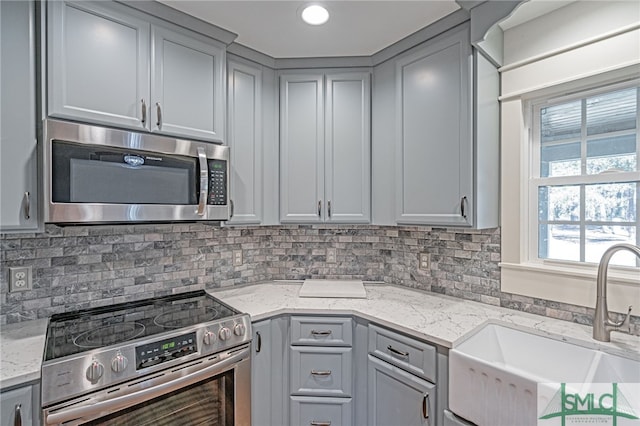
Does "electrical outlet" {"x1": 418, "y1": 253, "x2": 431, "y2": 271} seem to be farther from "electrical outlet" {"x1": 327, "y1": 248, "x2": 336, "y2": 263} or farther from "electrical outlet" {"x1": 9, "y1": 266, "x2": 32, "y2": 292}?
"electrical outlet" {"x1": 9, "y1": 266, "x2": 32, "y2": 292}

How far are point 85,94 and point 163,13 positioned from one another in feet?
1.81

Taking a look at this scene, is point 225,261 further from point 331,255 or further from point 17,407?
point 17,407

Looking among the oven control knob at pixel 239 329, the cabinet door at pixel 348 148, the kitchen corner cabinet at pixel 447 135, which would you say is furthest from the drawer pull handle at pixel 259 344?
the kitchen corner cabinet at pixel 447 135

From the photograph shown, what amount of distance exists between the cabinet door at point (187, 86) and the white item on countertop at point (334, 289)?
1030mm

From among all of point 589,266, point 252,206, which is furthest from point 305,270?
point 589,266

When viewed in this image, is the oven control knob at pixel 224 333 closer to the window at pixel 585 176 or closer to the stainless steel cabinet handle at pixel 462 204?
the stainless steel cabinet handle at pixel 462 204

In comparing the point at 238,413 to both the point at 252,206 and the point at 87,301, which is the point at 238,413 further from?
the point at 252,206

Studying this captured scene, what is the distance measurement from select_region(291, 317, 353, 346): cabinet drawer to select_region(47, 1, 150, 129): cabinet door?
1.26 metres

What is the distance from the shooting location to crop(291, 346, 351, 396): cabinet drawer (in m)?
1.75

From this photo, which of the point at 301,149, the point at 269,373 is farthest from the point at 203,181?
the point at 269,373

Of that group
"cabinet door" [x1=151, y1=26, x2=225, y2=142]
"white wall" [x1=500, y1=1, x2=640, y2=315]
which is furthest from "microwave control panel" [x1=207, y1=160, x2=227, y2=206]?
"white wall" [x1=500, y1=1, x2=640, y2=315]

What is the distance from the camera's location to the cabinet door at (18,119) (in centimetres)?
123

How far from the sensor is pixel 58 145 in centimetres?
128

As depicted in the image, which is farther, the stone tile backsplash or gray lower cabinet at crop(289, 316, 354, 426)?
gray lower cabinet at crop(289, 316, 354, 426)
